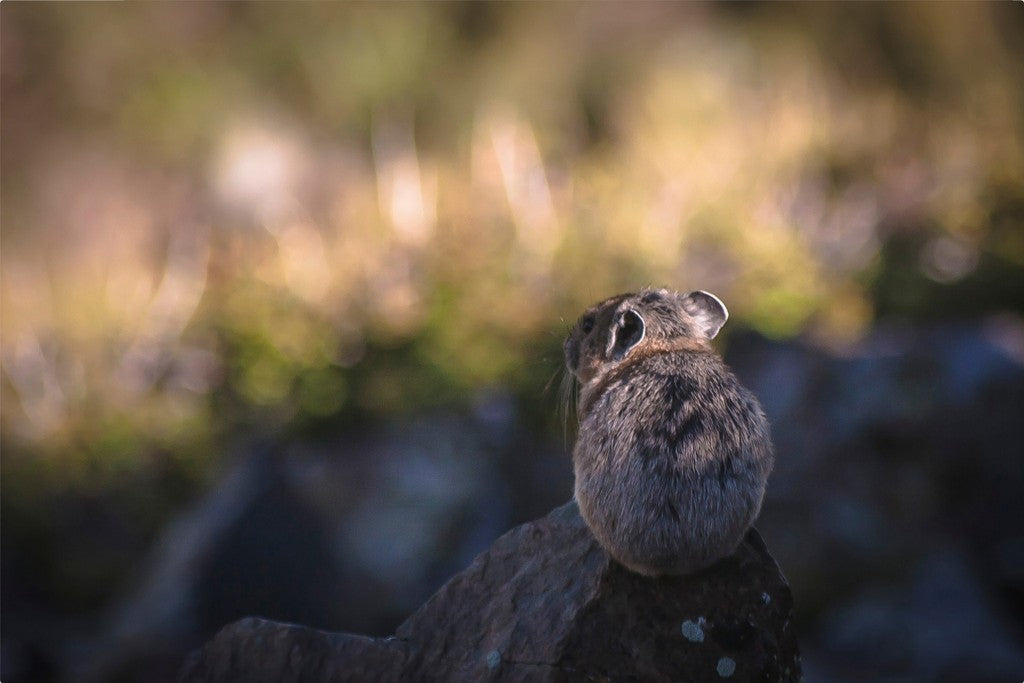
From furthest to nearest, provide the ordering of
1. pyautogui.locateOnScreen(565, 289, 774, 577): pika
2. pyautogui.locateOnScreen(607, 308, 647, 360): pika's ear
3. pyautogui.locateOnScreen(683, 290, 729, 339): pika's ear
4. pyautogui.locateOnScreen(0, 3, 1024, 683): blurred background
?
pyautogui.locateOnScreen(0, 3, 1024, 683): blurred background, pyautogui.locateOnScreen(683, 290, 729, 339): pika's ear, pyautogui.locateOnScreen(607, 308, 647, 360): pika's ear, pyautogui.locateOnScreen(565, 289, 774, 577): pika

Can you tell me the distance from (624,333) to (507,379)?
4180 millimetres

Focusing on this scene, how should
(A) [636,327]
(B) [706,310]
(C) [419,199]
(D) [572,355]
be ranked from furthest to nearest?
(C) [419,199] → (D) [572,355] → (B) [706,310] → (A) [636,327]

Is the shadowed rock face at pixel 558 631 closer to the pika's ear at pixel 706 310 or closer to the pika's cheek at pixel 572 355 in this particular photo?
the pika's cheek at pixel 572 355

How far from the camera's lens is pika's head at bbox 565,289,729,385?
182 inches

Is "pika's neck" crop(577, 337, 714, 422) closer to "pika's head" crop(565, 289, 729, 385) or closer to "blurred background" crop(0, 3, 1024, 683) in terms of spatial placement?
"pika's head" crop(565, 289, 729, 385)

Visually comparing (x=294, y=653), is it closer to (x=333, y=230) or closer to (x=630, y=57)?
(x=333, y=230)

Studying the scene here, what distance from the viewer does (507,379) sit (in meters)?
8.79

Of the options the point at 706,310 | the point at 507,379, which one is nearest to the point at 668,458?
the point at 706,310

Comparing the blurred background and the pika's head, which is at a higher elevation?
the pika's head

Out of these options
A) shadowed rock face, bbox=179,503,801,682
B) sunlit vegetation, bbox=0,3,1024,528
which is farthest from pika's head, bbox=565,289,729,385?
sunlit vegetation, bbox=0,3,1024,528

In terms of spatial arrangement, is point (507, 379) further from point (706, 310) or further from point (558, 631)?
point (558, 631)

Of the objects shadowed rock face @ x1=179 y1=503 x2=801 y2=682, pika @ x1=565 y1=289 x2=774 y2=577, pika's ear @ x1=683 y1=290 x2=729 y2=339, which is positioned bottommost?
shadowed rock face @ x1=179 y1=503 x2=801 y2=682

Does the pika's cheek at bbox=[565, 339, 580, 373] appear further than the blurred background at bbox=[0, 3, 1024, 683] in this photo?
No

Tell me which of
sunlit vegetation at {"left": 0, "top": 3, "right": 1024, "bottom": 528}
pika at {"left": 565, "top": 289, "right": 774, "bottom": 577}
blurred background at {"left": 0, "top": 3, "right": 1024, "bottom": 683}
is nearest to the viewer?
pika at {"left": 565, "top": 289, "right": 774, "bottom": 577}
